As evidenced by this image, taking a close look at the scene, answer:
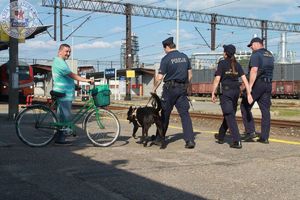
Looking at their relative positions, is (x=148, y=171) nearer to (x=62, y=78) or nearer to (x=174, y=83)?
(x=174, y=83)

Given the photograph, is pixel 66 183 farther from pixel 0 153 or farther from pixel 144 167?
pixel 0 153

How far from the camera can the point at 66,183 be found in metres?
5.88

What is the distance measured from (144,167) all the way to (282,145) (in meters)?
3.59

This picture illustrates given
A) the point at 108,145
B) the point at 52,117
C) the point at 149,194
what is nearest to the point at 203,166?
the point at 149,194

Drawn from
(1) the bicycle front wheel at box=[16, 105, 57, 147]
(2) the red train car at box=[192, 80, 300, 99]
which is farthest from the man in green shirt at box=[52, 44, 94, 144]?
(2) the red train car at box=[192, 80, 300, 99]

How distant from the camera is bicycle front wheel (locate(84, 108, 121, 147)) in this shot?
895cm

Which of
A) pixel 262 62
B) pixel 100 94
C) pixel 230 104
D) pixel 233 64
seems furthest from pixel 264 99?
pixel 100 94

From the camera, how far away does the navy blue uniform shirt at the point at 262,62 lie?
9.40 m

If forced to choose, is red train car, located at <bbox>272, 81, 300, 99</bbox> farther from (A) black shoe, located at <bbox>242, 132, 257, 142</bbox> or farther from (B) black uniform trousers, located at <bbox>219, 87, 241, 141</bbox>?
(B) black uniform trousers, located at <bbox>219, 87, 241, 141</bbox>

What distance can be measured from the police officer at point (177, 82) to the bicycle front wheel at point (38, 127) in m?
1.97

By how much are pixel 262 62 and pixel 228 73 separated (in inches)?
36.1

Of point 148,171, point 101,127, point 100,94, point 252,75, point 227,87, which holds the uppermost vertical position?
point 252,75

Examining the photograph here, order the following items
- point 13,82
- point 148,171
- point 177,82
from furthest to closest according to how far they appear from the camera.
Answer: point 13,82 < point 177,82 < point 148,171

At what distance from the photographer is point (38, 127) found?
8.84m
